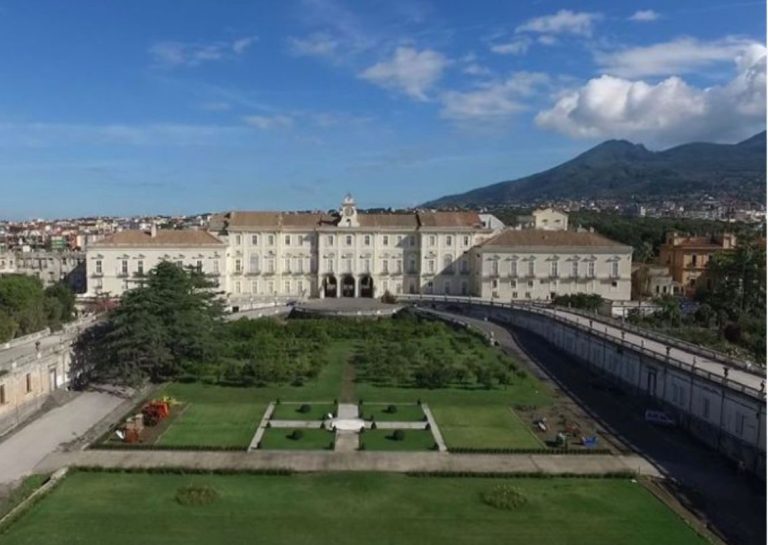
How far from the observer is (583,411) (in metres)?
31.9

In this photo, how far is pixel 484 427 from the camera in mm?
29234

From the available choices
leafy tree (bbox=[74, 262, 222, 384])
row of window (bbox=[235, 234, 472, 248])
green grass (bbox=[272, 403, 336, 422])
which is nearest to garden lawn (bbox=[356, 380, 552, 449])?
green grass (bbox=[272, 403, 336, 422])

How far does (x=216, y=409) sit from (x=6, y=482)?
396 inches

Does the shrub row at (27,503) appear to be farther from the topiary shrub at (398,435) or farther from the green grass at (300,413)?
the topiary shrub at (398,435)

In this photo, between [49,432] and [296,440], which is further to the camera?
[49,432]

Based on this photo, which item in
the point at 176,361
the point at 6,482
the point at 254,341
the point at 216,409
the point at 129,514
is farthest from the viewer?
the point at 254,341

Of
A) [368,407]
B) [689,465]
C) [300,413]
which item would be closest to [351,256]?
[368,407]

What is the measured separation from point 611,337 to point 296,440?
1993cm

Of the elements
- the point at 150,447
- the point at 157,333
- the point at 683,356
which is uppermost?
the point at 157,333

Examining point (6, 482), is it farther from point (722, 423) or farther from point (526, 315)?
point (526, 315)

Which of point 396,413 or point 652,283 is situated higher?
point 652,283

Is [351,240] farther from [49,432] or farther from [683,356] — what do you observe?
[49,432]

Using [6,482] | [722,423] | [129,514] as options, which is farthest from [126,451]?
[722,423]

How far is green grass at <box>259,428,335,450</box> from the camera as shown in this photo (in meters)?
26.2
